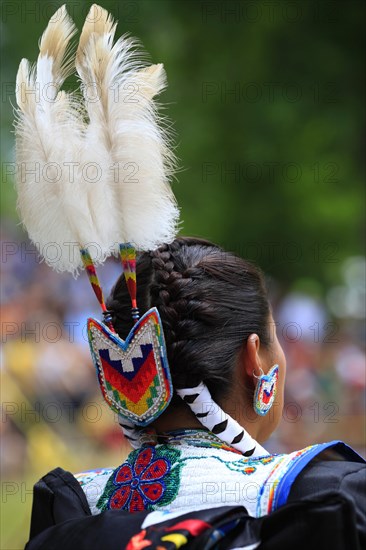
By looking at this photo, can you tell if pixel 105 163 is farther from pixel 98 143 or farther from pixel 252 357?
pixel 252 357

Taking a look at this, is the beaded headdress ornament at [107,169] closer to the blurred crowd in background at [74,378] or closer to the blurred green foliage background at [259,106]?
the blurred crowd in background at [74,378]

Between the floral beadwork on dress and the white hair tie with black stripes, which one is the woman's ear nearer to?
the white hair tie with black stripes

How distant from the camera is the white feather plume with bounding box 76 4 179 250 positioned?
200cm

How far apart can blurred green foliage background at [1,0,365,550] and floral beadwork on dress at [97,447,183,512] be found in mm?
6051

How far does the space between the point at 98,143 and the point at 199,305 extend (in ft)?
1.48

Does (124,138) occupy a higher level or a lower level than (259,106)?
lower

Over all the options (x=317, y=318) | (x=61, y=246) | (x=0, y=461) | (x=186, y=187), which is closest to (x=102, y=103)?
(x=61, y=246)

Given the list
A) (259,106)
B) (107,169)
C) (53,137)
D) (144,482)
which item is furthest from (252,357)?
(259,106)

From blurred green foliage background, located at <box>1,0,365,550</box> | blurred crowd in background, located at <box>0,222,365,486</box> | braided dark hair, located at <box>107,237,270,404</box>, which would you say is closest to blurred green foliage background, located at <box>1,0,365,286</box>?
blurred green foliage background, located at <box>1,0,365,550</box>

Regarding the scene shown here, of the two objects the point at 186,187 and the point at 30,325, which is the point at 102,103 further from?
the point at 186,187

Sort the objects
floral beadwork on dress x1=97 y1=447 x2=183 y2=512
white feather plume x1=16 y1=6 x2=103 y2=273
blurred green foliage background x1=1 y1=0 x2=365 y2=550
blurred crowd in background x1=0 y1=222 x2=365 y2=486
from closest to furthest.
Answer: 1. floral beadwork on dress x1=97 y1=447 x2=183 y2=512
2. white feather plume x1=16 y1=6 x2=103 y2=273
3. blurred crowd in background x1=0 y1=222 x2=365 y2=486
4. blurred green foliage background x1=1 y1=0 x2=365 y2=550

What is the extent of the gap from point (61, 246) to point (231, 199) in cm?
797

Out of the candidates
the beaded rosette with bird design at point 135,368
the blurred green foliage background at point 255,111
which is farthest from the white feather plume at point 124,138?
the blurred green foliage background at point 255,111

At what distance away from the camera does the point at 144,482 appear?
198 cm
